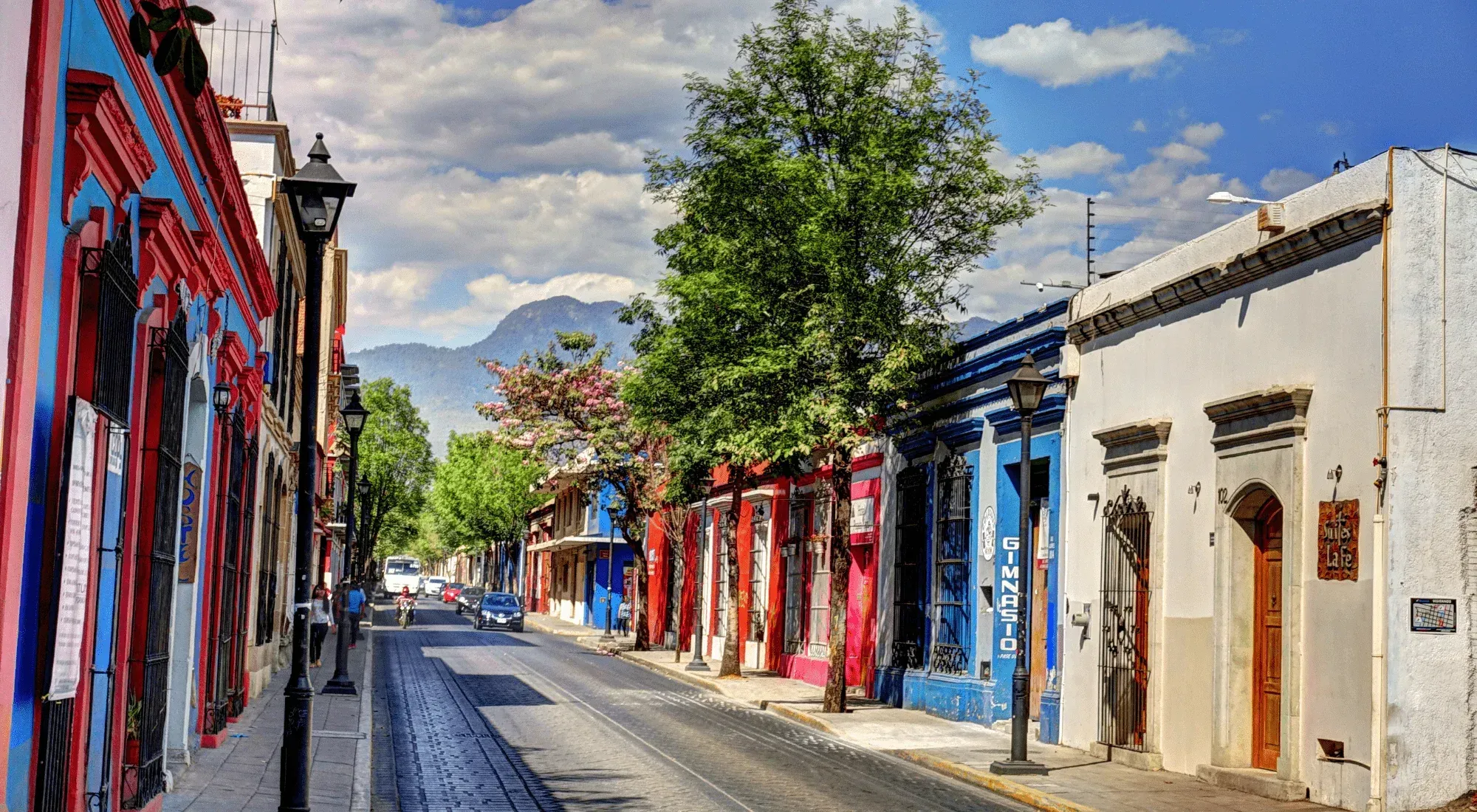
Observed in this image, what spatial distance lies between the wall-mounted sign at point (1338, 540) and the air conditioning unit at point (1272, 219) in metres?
2.67

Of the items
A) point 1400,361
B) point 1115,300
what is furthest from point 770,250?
point 1400,361

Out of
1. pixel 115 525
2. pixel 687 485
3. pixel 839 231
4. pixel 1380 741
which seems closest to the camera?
pixel 115 525

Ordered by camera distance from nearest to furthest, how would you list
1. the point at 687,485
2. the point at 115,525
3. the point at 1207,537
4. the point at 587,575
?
the point at 115,525, the point at 1207,537, the point at 687,485, the point at 587,575

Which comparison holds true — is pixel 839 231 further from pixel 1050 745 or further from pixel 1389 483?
pixel 1389 483

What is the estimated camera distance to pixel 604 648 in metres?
43.0

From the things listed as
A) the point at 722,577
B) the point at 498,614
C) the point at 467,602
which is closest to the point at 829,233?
the point at 722,577

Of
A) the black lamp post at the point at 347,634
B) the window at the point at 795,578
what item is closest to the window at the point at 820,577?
the window at the point at 795,578

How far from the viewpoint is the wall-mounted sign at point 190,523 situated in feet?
43.5

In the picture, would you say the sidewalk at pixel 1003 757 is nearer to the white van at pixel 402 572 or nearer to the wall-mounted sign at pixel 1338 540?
the wall-mounted sign at pixel 1338 540

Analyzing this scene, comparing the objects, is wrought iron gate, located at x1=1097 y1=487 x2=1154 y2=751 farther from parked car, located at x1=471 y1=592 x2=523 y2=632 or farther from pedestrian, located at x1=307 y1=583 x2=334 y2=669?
parked car, located at x1=471 y1=592 x2=523 y2=632

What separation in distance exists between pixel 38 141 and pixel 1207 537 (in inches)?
474

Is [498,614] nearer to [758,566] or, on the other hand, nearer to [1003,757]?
[758,566]

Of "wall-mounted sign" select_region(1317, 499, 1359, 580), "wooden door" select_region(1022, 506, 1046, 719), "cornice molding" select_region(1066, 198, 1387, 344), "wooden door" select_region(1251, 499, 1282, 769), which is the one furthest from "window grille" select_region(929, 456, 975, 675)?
"wall-mounted sign" select_region(1317, 499, 1359, 580)

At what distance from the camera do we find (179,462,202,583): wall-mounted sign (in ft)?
43.5
